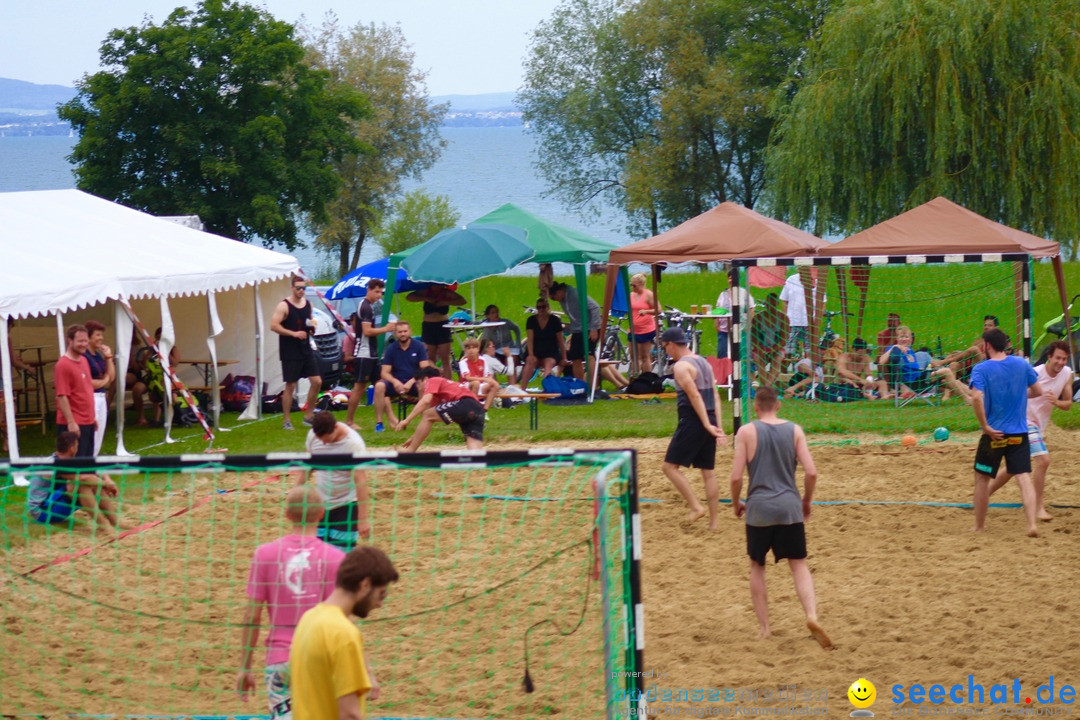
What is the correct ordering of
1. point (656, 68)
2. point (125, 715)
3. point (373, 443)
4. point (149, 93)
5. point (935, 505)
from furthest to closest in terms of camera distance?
1. point (656, 68)
2. point (149, 93)
3. point (373, 443)
4. point (935, 505)
5. point (125, 715)

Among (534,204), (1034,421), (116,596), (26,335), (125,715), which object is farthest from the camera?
(534,204)

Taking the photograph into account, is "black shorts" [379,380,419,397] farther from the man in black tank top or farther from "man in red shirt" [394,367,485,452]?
"man in red shirt" [394,367,485,452]

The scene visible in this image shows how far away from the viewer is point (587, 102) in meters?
44.6

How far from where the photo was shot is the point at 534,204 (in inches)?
5876

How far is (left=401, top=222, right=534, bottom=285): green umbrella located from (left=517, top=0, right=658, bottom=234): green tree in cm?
2451

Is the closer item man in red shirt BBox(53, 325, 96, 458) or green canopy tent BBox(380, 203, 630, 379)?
man in red shirt BBox(53, 325, 96, 458)

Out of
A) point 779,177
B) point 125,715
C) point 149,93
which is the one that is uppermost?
point 149,93

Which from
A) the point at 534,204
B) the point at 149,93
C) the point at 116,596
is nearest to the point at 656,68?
the point at 149,93

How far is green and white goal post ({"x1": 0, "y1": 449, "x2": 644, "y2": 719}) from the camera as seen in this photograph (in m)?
5.46

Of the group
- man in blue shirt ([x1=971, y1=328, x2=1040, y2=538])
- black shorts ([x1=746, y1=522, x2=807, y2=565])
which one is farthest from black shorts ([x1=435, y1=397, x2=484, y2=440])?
black shorts ([x1=746, y1=522, x2=807, y2=565])

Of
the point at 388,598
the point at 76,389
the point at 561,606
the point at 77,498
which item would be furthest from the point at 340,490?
the point at 76,389

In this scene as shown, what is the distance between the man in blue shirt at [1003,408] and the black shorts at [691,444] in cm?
193

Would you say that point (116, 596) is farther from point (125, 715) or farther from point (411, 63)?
point (411, 63)

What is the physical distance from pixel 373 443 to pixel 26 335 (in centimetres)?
633
